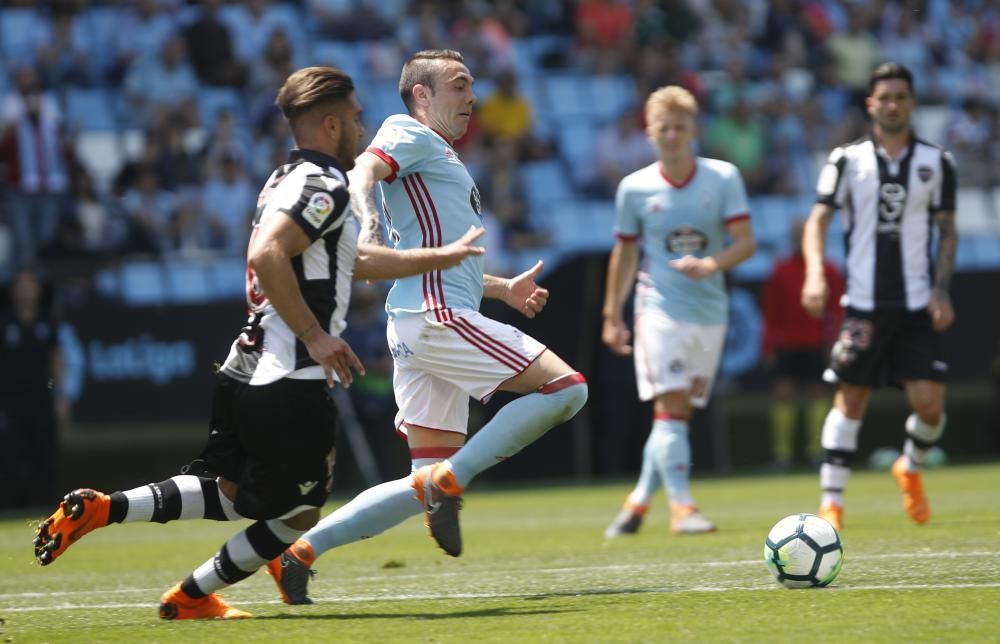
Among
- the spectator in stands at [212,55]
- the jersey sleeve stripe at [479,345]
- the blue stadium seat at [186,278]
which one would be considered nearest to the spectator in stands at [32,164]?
the blue stadium seat at [186,278]

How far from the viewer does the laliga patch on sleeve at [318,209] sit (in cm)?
538

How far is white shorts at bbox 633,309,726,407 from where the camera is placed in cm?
941

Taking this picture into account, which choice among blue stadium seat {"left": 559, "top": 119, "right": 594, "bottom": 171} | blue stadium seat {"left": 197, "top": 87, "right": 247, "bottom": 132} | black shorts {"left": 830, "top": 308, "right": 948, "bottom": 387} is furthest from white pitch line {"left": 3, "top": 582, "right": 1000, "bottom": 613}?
blue stadium seat {"left": 559, "top": 119, "right": 594, "bottom": 171}

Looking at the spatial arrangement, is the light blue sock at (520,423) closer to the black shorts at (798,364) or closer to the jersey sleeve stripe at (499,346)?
the jersey sleeve stripe at (499,346)

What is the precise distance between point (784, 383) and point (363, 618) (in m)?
10.6

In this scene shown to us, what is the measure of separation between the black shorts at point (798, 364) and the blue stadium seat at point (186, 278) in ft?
17.9

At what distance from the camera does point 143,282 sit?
14883 millimetres

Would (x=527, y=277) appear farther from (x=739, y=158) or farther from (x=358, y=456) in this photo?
(x=739, y=158)

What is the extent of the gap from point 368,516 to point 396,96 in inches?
482

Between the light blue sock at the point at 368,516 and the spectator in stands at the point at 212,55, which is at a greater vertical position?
the spectator in stands at the point at 212,55

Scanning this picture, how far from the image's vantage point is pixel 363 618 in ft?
18.2

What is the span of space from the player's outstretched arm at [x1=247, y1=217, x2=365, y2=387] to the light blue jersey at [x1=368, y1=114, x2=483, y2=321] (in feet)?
2.96

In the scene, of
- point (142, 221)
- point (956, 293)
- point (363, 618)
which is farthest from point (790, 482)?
point (363, 618)

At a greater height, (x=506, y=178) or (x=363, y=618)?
(x=506, y=178)
